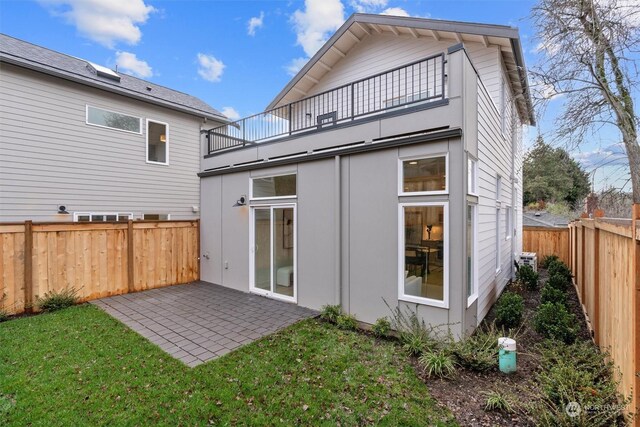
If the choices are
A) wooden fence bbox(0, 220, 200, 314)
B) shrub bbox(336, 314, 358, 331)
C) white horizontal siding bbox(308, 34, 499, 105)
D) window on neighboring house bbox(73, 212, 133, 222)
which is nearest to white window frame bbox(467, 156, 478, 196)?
white horizontal siding bbox(308, 34, 499, 105)

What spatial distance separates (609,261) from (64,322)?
825 cm

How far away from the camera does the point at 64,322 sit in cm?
539

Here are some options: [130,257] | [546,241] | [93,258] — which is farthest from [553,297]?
[93,258]

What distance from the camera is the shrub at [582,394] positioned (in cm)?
261

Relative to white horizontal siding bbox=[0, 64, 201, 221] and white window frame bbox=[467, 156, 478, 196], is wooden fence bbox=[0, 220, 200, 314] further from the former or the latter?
white window frame bbox=[467, 156, 478, 196]

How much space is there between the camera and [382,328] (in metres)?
4.88

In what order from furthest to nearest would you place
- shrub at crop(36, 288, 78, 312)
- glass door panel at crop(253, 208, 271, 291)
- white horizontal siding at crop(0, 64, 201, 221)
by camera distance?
white horizontal siding at crop(0, 64, 201, 221) → glass door panel at crop(253, 208, 271, 291) → shrub at crop(36, 288, 78, 312)

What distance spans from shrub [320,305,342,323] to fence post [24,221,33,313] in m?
5.73

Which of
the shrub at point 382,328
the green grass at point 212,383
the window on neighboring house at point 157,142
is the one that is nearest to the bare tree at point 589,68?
the shrub at point 382,328

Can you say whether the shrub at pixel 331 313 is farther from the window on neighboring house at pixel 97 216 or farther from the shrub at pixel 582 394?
the window on neighboring house at pixel 97 216

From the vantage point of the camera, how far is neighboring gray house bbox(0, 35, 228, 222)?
23.5ft

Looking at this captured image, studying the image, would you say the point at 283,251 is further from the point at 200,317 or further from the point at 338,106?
the point at 338,106

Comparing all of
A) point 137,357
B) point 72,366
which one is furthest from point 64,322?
point 137,357

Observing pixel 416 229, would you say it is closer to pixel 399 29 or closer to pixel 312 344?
pixel 312 344
